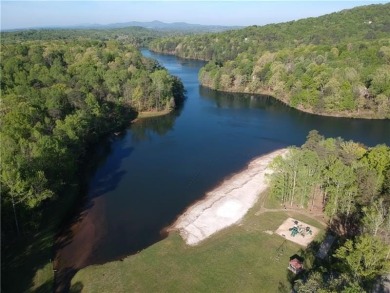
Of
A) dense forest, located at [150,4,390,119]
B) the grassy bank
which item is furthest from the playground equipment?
dense forest, located at [150,4,390,119]

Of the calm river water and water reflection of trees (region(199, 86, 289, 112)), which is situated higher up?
water reflection of trees (region(199, 86, 289, 112))

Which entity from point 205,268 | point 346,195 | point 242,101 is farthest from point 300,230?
point 242,101

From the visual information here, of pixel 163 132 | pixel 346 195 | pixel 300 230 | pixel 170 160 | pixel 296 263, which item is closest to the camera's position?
pixel 296 263

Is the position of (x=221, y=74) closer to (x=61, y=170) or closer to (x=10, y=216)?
(x=61, y=170)

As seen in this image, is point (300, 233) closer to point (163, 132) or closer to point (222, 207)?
point (222, 207)

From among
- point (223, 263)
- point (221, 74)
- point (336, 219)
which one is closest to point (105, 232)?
point (223, 263)

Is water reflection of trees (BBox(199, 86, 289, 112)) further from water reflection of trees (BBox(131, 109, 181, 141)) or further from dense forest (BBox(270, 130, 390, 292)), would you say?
dense forest (BBox(270, 130, 390, 292))

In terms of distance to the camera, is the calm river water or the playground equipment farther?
the calm river water
